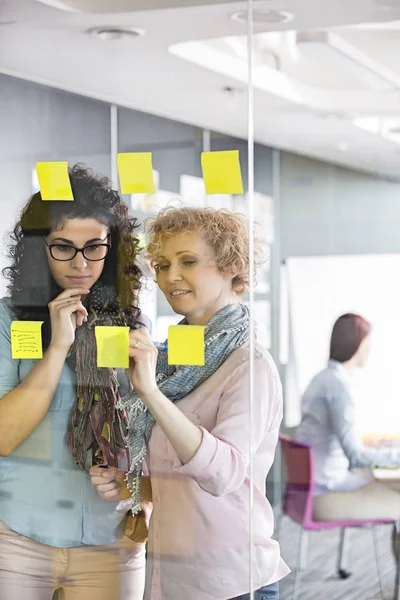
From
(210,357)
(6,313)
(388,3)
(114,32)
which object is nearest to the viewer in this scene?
(388,3)

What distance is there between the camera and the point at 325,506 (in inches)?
85.7

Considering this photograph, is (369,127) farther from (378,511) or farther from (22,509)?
(22,509)

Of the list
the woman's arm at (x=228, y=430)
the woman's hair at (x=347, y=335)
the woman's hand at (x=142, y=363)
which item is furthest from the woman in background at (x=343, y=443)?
the woman's hand at (x=142, y=363)

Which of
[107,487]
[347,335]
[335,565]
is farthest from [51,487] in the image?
[347,335]

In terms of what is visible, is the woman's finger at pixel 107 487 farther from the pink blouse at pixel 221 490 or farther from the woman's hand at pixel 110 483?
the pink blouse at pixel 221 490

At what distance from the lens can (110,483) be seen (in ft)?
7.59

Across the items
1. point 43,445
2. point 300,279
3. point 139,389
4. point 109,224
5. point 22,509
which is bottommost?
point 22,509

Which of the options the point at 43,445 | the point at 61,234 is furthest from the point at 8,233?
the point at 43,445

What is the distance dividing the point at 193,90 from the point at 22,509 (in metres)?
1.18

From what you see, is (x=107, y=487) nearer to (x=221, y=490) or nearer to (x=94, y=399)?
(x=94, y=399)

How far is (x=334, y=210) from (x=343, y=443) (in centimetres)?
55

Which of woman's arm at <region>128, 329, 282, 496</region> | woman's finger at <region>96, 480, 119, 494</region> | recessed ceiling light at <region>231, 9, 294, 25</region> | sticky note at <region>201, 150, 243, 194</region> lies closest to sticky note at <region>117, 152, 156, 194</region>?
sticky note at <region>201, 150, 243, 194</region>

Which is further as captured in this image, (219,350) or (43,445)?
(43,445)

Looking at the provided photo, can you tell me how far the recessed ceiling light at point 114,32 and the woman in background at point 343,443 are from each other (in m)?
0.88
